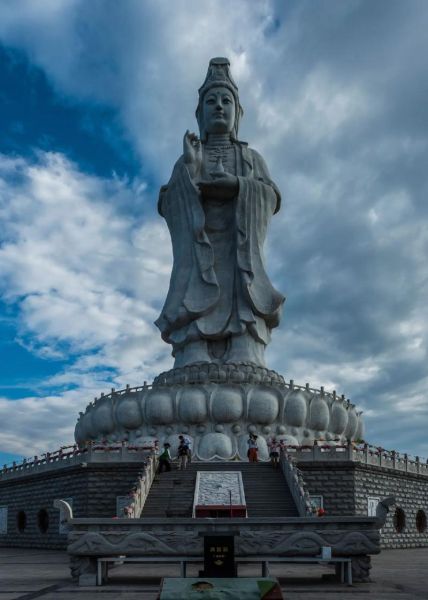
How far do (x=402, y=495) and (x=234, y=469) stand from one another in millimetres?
6549

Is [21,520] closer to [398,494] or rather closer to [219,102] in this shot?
[398,494]

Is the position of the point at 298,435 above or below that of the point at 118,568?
above

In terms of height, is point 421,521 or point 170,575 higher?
point 170,575

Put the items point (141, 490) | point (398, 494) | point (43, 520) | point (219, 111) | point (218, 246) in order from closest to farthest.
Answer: point (141, 490) → point (398, 494) → point (43, 520) → point (218, 246) → point (219, 111)

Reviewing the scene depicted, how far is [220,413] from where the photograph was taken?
23.5 metres

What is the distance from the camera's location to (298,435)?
24.3m

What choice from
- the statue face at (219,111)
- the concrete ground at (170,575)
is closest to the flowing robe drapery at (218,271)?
the statue face at (219,111)

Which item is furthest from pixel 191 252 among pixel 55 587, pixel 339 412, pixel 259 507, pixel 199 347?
pixel 55 587

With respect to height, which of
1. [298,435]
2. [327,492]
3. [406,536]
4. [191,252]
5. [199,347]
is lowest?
[406,536]

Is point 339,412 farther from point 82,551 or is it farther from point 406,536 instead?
point 82,551

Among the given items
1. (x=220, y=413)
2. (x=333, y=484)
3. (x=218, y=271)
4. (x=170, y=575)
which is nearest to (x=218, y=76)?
(x=218, y=271)

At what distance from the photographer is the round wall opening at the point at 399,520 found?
21.9m

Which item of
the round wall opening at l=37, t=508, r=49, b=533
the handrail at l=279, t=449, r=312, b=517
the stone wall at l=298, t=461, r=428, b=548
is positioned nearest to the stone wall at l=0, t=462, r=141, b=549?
the round wall opening at l=37, t=508, r=49, b=533

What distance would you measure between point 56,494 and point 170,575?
11.8 m
